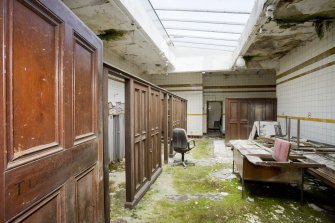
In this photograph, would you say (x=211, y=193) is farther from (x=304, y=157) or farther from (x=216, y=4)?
(x=216, y=4)

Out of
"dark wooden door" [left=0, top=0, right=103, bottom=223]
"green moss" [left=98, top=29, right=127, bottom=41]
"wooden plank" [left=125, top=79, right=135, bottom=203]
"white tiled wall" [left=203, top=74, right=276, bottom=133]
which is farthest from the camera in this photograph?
"white tiled wall" [left=203, top=74, right=276, bottom=133]

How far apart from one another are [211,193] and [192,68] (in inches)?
255

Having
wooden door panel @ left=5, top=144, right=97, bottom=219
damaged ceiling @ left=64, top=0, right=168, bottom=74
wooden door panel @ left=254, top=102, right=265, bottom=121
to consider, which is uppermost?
damaged ceiling @ left=64, top=0, right=168, bottom=74

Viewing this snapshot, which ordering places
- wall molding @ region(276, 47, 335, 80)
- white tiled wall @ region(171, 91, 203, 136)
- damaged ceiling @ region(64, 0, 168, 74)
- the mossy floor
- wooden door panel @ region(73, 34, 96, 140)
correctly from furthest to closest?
white tiled wall @ region(171, 91, 203, 136) → wall molding @ region(276, 47, 335, 80) → damaged ceiling @ region(64, 0, 168, 74) → the mossy floor → wooden door panel @ region(73, 34, 96, 140)

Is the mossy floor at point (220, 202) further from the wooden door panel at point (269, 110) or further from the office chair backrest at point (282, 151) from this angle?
the wooden door panel at point (269, 110)

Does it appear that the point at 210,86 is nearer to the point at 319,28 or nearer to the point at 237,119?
the point at 237,119

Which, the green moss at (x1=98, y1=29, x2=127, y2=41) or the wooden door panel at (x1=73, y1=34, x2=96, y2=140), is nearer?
the wooden door panel at (x1=73, y1=34, x2=96, y2=140)

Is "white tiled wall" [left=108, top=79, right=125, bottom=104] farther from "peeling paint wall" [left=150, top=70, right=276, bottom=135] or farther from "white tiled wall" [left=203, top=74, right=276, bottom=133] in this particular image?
"white tiled wall" [left=203, top=74, right=276, bottom=133]

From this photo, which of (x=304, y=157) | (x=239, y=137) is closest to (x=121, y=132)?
(x=304, y=157)

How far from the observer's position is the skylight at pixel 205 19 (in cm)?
449

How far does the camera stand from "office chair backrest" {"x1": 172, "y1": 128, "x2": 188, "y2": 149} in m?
5.45

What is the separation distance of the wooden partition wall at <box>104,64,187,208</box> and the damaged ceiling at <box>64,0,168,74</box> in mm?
1430

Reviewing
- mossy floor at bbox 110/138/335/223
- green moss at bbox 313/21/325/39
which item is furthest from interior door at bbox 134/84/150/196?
green moss at bbox 313/21/325/39

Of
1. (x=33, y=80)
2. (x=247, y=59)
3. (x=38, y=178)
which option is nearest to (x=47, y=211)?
(x=38, y=178)
